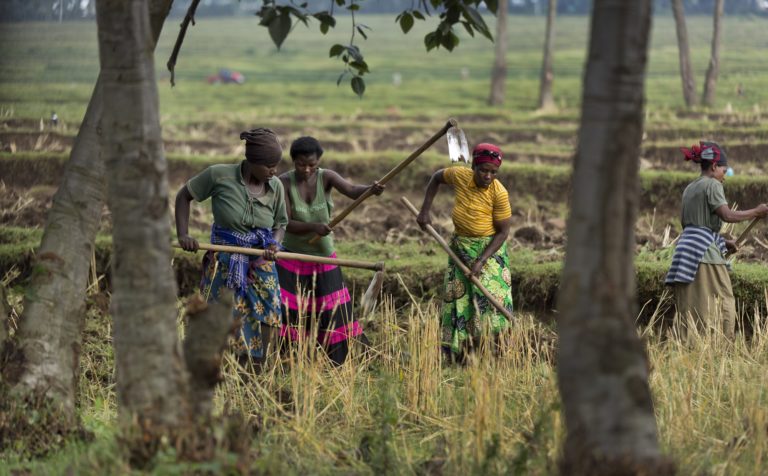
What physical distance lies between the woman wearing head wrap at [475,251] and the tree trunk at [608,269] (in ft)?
11.9

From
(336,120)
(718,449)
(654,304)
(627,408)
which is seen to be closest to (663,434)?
(718,449)

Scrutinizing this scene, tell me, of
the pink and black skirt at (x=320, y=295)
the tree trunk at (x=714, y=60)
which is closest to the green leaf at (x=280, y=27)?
the pink and black skirt at (x=320, y=295)

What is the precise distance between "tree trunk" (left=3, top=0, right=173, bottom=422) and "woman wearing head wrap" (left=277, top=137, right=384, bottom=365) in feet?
6.89

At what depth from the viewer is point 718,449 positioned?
443 centimetres

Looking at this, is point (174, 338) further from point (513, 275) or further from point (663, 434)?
point (513, 275)

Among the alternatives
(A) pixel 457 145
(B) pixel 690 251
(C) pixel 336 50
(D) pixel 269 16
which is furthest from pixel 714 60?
(D) pixel 269 16

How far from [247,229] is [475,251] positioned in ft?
5.11

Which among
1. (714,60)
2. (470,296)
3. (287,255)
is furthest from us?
(714,60)

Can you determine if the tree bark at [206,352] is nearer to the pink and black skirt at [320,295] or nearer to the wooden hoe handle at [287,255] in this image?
the wooden hoe handle at [287,255]

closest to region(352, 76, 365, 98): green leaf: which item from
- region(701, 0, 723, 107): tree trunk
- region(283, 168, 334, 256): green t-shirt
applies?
region(283, 168, 334, 256): green t-shirt

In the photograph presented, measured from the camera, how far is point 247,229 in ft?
20.8

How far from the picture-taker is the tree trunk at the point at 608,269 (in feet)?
10.5

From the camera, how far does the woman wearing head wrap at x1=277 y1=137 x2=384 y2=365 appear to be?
22.2 ft

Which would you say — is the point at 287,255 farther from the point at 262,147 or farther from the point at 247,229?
the point at 262,147
